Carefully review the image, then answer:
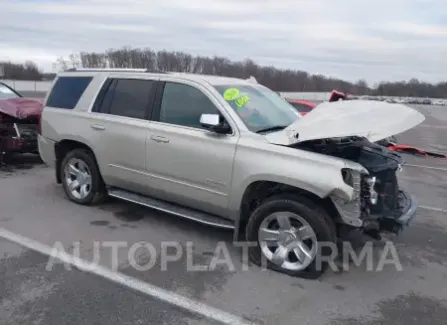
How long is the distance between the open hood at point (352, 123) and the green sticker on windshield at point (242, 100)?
1.86 ft

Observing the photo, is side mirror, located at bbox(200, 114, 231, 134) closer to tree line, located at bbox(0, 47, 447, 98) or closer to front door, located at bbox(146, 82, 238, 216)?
front door, located at bbox(146, 82, 238, 216)

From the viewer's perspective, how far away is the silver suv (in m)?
4.08

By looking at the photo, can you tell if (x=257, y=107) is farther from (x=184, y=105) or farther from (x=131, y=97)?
(x=131, y=97)

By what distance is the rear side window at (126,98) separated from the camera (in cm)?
535

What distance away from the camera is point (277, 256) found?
434 cm

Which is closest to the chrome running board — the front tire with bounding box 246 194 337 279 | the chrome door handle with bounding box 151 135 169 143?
the front tire with bounding box 246 194 337 279

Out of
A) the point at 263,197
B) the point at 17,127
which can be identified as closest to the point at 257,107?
the point at 263,197

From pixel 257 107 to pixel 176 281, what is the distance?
216 cm

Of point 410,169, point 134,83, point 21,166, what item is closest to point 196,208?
A: point 134,83

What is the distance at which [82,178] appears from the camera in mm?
6160

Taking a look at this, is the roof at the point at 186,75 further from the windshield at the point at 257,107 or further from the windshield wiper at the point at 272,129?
the windshield wiper at the point at 272,129

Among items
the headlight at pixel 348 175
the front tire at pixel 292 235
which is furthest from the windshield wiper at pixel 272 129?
the headlight at pixel 348 175

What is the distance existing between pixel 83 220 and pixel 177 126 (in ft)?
5.92

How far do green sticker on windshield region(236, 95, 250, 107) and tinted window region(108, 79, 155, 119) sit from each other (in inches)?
44.7
